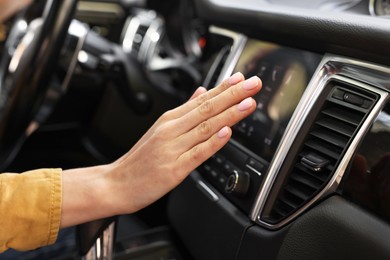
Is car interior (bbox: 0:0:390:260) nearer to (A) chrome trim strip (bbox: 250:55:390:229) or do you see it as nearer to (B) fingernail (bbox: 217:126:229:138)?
(A) chrome trim strip (bbox: 250:55:390:229)

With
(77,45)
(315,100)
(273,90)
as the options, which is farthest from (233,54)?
(77,45)

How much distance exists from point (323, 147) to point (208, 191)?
25cm

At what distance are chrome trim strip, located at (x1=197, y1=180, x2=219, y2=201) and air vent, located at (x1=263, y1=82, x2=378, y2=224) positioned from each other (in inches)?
5.1

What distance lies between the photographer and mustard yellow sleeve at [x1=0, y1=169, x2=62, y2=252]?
0.65 meters

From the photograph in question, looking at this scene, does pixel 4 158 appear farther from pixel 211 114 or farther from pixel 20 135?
pixel 211 114

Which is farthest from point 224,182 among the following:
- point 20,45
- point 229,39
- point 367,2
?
point 20,45

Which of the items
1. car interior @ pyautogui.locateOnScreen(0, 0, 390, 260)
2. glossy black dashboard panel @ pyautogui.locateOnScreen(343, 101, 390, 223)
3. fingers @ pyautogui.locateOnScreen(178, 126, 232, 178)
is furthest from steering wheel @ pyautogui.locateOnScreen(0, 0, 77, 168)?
glossy black dashboard panel @ pyautogui.locateOnScreen(343, 101, 390, 223)

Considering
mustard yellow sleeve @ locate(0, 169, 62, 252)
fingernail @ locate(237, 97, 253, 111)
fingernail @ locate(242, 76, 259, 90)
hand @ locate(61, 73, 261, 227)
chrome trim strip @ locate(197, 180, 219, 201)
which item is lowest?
mustard yellow sleeve @ locate(0, 169, 62, 252)

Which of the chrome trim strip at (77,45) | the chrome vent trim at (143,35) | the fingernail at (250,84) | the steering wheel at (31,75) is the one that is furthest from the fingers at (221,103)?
the chrome vent trim at (143,35)

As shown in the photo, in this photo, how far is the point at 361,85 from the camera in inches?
25.4

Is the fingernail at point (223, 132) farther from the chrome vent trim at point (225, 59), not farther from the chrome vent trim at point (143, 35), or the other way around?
the chrome vent trim at point (143, 35)

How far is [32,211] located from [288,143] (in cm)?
34

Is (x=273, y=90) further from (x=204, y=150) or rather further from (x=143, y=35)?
(x=143, y=35)

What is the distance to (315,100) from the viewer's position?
0.70m
